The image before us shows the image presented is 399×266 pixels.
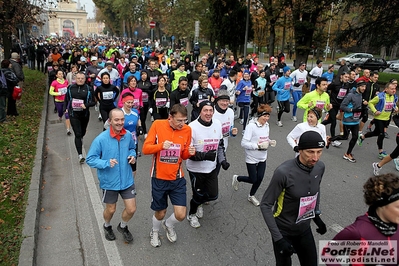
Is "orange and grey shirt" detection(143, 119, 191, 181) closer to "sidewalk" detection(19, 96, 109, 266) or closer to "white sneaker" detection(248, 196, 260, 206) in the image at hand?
"sidewalk" detection(19, 96, 109, 266)

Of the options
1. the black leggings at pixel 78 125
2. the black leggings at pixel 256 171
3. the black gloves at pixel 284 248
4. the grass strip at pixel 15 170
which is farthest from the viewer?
the black leggings at pixel 78 125

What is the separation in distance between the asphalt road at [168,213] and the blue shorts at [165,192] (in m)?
0.67

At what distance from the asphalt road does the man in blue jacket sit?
581 mm

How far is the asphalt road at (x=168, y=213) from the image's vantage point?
13.8 feet

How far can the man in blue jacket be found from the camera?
156 inches

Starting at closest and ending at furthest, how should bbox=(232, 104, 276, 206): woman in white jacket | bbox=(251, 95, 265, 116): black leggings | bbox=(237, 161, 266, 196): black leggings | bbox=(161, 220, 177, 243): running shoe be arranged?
bbox=(161, 220, 177, 243): running shoe
bbox=(232, 104, 276, 206): woman in white jacket
bbox=(237, 161, 266, 196): black leggings
bbox=(251, 95, 265, 116): black leggings

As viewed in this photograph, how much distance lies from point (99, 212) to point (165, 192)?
1.77m

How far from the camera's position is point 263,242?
4.54 metres

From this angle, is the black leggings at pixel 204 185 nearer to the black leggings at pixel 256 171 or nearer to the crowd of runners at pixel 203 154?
the crowd of runners at pixel 203 154

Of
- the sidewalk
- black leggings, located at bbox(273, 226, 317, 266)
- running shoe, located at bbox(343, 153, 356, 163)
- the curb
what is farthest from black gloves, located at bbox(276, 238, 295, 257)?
running shoe, located at bbox(343, 153, 356, 163)

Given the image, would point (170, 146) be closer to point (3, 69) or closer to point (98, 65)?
point (3, 69)

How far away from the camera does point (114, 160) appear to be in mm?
3877

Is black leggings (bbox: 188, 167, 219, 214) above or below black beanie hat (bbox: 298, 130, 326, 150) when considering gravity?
below

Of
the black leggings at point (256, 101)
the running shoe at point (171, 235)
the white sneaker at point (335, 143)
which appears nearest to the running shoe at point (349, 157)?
the white sneaker at point (335, 143)
